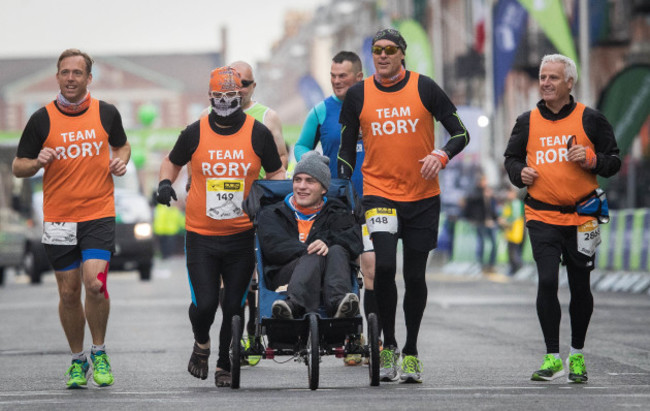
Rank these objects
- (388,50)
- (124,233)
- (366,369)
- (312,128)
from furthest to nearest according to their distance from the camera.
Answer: (124,233) < (312,128) < (366,369) < (388,50)

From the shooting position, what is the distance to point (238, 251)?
378 inches

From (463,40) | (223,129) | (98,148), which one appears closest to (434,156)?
(223,129)

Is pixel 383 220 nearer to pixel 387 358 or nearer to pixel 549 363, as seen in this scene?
pixel 387 358

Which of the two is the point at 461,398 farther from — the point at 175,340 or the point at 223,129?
the point at 175,340

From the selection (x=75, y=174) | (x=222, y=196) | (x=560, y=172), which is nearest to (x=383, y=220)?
(x=222, y=196)

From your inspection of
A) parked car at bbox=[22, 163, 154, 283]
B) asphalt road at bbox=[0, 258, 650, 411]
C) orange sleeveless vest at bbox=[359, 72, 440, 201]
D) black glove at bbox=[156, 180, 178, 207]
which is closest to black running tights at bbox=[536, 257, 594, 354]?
asphalt road at bbox=[0, 258, 650, 411]

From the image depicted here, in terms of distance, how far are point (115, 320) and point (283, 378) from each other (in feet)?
23.8

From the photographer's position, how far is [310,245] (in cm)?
916

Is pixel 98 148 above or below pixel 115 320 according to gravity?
above

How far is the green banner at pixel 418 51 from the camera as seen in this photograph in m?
37.1

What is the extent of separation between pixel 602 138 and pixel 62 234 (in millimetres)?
3205

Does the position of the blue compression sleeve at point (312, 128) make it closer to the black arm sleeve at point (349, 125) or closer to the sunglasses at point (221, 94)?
the black arm sleeve at point (349, 125)

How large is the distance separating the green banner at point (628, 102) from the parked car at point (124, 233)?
364 inches

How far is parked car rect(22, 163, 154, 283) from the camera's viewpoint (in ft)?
95.1
